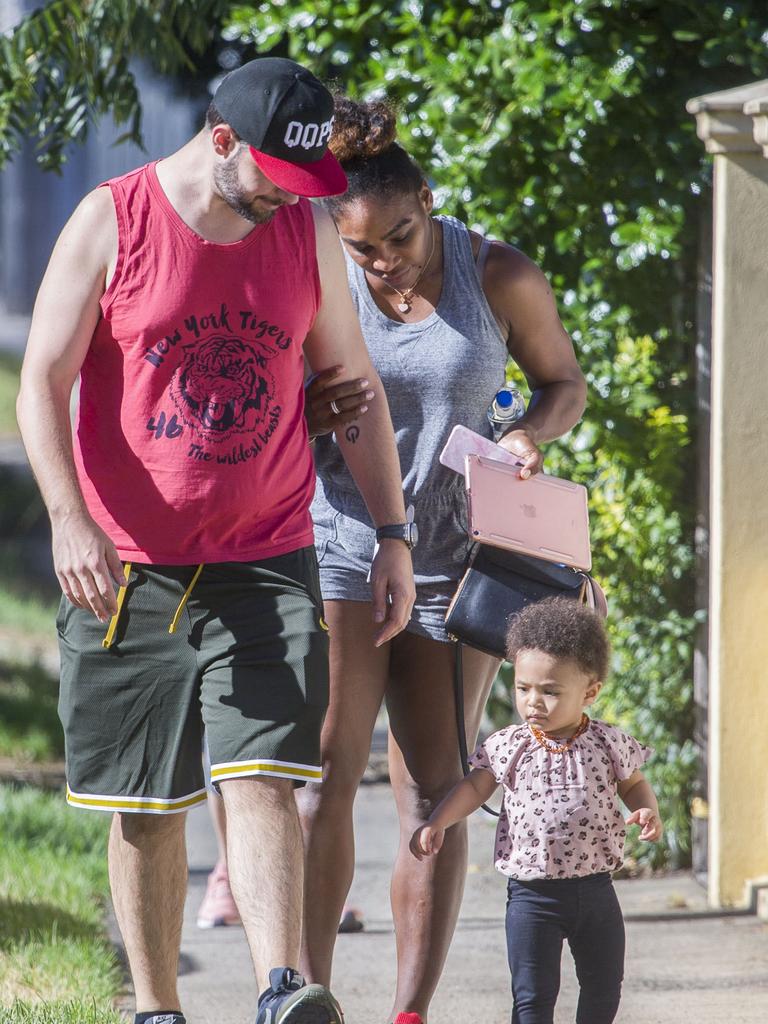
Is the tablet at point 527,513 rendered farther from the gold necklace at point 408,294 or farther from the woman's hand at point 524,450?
the gold necklace at point 408,294

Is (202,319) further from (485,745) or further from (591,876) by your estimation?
(591,876)

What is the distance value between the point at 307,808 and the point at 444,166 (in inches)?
102

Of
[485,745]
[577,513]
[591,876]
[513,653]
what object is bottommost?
[591,876]

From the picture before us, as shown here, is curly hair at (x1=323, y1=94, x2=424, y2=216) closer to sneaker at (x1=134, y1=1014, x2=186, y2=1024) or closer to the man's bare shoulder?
the man's bare shoulder

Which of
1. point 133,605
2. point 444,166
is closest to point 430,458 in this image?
point 133,605

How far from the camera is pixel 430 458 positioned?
11.0 ft

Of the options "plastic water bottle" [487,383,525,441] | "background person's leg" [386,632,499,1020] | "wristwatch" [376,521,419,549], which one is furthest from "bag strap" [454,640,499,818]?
"plastic water bottle" [487,383,525,441]

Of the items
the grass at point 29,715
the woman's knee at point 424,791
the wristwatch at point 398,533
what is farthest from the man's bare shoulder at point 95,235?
the grass at point 29,715

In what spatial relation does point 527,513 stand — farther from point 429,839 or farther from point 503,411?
point 429,839

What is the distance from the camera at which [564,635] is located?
2.93 meters

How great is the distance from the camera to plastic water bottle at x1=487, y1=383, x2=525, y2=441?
11.2 ft

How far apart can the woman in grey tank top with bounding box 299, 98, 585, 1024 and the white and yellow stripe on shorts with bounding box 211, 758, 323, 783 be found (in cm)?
45

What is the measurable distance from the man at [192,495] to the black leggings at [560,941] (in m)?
0.45

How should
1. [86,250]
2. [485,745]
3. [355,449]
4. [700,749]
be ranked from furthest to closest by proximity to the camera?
1. [700,749]
2. [355,449]
3. [485,745]
4. [86,250]
